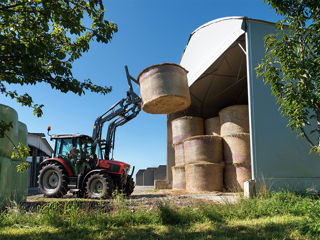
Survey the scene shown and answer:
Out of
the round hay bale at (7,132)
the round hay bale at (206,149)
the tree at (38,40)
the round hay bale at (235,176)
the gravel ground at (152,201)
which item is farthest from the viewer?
the round hay bale at (206,149)

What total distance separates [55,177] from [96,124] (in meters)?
2.25

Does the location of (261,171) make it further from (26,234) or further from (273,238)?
(26,234)

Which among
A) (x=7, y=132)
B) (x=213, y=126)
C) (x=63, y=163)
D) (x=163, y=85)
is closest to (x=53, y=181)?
(x=63, y=163)

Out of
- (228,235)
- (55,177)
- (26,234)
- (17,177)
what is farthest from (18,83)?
(55,177)

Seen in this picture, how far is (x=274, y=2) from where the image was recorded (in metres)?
4.34

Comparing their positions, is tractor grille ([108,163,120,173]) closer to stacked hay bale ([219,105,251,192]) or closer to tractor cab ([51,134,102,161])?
tractor cab ([51,134,102,161])

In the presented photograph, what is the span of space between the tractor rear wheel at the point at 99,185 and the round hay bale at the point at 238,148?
4.10 meters

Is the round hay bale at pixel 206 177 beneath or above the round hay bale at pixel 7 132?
beneath

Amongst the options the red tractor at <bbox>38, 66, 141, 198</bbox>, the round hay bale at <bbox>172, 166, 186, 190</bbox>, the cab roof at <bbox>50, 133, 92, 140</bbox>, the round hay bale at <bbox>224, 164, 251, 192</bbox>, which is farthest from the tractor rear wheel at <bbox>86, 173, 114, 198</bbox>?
the round hay bale at <bbox>224, 164, 251, 192</bbox>

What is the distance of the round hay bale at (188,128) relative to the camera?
11230 millimetres

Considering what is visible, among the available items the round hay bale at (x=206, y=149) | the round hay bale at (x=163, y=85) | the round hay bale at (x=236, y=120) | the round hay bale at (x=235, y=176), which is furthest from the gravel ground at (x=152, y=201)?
the round hay bale at (x=163, y=85)

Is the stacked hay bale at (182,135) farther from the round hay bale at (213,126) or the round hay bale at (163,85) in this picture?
the round hay bale at (163,85)

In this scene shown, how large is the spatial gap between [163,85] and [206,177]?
139 inches

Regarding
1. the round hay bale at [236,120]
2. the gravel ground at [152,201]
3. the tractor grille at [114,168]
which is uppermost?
the round hay bale at [236,120]
